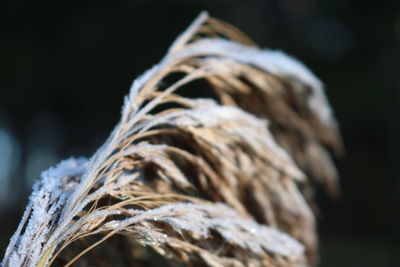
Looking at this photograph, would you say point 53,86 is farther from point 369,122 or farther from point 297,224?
point 297,224

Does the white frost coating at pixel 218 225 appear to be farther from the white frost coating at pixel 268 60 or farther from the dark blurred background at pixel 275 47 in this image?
the dark blurred background at pixel 275 47

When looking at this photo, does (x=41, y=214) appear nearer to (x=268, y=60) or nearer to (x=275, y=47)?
(x=268, y=60)

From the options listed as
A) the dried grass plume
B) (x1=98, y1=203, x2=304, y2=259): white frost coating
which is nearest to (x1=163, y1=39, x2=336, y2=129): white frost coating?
the dried grass plume

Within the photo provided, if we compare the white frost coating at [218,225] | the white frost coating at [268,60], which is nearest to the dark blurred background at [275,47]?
the white frost coating at [268,60]

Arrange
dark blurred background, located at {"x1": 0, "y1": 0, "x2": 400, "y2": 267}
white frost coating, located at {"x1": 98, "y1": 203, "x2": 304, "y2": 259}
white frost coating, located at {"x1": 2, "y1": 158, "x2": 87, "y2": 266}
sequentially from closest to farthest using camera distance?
1. white frost coating, located at {"x1": 2, "y1": 158, "x2": 87, "y2": 266}
2. white frost coating, located at {"x1": 98, "y1": 203, "x2": 304, "y2": 259}
3. dark blurred background, located at {"x1": 0, "y1": 0, "x2": 400, "y2": 267}

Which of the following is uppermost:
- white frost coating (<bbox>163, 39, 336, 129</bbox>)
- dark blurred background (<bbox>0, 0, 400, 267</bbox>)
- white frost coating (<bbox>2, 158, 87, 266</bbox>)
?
dark blurred background (<bbox>0, 0, 400, 267</bbox>)

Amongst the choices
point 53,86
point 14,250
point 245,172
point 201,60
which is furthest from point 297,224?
point 53,86

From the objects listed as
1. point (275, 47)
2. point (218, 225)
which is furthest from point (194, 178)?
point (275, 47)

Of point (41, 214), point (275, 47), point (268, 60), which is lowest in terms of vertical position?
point (41, 214)

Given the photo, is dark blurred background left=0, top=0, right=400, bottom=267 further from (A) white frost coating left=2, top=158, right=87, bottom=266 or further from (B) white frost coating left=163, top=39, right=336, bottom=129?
(A) white frost coating left=2, top=158, right=87, bottom=266
